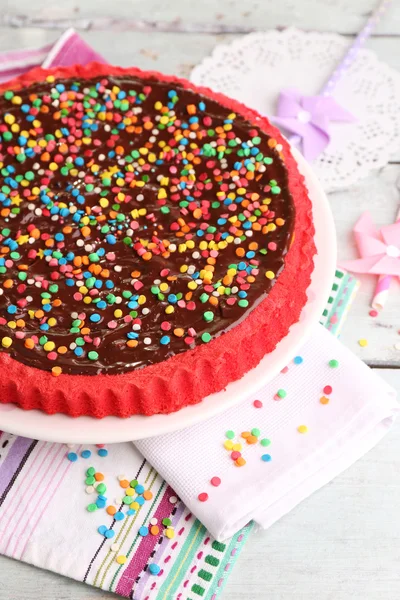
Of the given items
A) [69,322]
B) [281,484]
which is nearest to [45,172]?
[69,322]

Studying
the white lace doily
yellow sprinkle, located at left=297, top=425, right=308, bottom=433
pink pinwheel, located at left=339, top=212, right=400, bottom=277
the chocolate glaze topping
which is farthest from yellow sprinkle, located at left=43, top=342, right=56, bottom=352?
the white lace doily

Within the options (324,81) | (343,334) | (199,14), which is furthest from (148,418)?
(199,14)

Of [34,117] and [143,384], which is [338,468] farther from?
[34,117]

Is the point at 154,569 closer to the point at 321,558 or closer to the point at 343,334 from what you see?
the point at 321,558

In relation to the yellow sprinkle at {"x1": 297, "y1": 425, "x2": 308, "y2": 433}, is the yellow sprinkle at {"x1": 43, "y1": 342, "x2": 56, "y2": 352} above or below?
above

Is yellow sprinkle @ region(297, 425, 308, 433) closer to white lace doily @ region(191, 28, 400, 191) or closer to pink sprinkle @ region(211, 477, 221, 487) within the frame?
pink sprinkle @ region(211, 477, 221, 487)

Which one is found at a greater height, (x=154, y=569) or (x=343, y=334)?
(x=343, y=334)

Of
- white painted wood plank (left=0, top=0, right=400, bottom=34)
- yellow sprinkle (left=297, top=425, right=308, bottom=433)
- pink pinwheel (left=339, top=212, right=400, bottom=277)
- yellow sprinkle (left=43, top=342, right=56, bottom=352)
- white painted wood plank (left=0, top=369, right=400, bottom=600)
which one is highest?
white painted wood plank (left=0, top=0, right=400, bottom=34)
